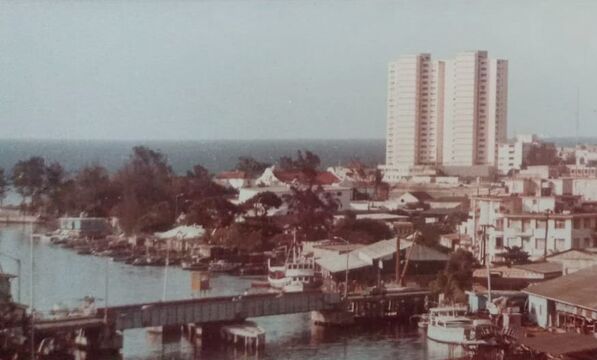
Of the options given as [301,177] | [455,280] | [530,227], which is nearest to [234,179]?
[301,177]

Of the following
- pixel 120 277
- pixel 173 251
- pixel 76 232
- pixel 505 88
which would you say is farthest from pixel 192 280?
pixel 505 88

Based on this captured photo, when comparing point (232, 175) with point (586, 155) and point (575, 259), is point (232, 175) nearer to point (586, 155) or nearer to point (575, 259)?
point (586, 155)

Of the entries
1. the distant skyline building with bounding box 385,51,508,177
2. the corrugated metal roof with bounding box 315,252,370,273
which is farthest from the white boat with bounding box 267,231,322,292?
the distant skyline building with bounding box 385,51,508,177

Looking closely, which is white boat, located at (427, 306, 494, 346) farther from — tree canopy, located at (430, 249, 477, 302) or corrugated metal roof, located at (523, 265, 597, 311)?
tree canopy, located at (430, 249, 477, 302)

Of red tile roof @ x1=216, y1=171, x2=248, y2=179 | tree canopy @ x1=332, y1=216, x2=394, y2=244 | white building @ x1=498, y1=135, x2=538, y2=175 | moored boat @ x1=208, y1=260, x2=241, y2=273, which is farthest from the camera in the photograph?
white building @ x1=498, y1=135, x2=538, y2=175

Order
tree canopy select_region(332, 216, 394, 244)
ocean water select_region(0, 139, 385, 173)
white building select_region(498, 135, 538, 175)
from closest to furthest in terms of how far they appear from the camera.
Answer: tree canopy select_region(332, 216, 394, 244) → ocean water select_region(0, 139, 385, 173) → white building select_region(498, 135, 538, 175)

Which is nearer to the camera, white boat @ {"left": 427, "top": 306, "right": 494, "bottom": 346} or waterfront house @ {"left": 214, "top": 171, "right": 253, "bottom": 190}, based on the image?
white boat @ {"left": 427, "top": 306, "right": 494, "bottom": 346}
